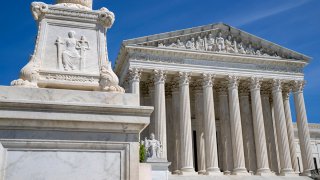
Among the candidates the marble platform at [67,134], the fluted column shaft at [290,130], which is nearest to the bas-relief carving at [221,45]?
the fluted column shaft at [290,130]

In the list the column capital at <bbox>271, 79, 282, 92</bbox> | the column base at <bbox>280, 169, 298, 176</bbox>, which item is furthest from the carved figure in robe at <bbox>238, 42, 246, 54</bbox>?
the column base at <bbox>280, 169, 298, 176</bbox>

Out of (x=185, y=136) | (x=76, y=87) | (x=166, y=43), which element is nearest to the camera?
(x=76, y=87)

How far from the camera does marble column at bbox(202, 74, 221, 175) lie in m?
41.0

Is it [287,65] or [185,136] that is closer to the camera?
[185,136]

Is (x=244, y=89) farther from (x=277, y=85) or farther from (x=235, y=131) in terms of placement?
(x=235, y=131)

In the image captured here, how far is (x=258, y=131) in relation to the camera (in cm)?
4403

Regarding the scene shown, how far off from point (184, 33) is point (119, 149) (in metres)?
39.9

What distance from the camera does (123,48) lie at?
42438 mm

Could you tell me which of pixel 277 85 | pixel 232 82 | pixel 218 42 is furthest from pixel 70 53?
pixel 277 85

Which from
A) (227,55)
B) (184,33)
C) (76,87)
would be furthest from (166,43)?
(76,87)

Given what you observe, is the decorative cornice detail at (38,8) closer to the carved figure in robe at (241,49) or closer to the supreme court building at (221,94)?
the supreme court building at (221,94)

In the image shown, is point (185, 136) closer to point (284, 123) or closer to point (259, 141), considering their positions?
point (259, 141)

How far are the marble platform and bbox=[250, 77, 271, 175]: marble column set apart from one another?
39.9m

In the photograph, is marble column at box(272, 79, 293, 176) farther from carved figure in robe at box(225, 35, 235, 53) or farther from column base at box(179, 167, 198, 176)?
column base at box(179, 167, 198, 176)
